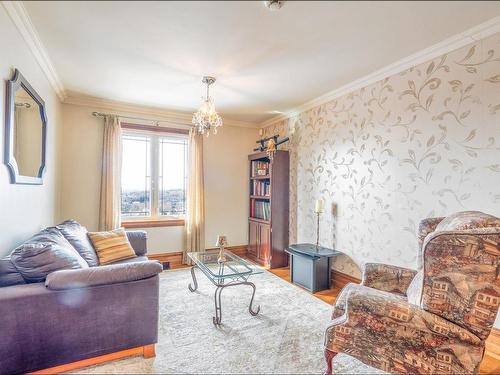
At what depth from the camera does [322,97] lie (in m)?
3.37

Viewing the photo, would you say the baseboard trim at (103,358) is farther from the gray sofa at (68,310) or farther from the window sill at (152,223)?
the window sill at (152,223)

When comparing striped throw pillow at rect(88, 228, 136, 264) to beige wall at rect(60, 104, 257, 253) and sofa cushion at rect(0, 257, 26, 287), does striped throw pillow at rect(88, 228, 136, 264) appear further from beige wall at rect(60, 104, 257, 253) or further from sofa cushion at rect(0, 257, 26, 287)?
beige wall at rect(60, 104, 257, 253)

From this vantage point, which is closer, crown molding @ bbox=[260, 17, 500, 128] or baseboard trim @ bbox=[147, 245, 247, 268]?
crown molding @ bbox=[260, 17, 500, 128]

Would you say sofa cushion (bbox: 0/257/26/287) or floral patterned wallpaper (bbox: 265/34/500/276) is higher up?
floral patterned wallpaper (bbox: 265/34/500/276)

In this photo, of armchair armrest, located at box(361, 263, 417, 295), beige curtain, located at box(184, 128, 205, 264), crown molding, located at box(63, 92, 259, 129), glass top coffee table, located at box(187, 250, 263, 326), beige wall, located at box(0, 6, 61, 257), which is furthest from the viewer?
beige curtain, located at box(184, 128, 205, 264)

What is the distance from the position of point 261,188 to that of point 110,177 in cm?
228

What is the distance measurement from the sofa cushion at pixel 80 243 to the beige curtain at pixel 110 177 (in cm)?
103

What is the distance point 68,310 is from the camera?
153cm

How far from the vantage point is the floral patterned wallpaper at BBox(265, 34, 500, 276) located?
1.97 metres

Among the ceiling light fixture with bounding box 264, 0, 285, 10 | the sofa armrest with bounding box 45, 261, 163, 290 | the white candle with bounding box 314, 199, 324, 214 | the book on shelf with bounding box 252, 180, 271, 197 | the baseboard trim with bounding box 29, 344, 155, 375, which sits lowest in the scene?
the baseboard trim with bounding box 29, 344, 155, 375

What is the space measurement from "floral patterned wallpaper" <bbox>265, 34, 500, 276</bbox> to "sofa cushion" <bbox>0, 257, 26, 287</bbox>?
9.86 feet

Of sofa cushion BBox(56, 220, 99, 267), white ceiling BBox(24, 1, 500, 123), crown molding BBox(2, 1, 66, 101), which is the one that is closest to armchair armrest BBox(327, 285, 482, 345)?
white ceiling BBox(24, 1, 500, 123)

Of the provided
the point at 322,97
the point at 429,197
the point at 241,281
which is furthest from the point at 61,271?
the point at 322,97

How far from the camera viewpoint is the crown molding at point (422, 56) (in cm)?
191
